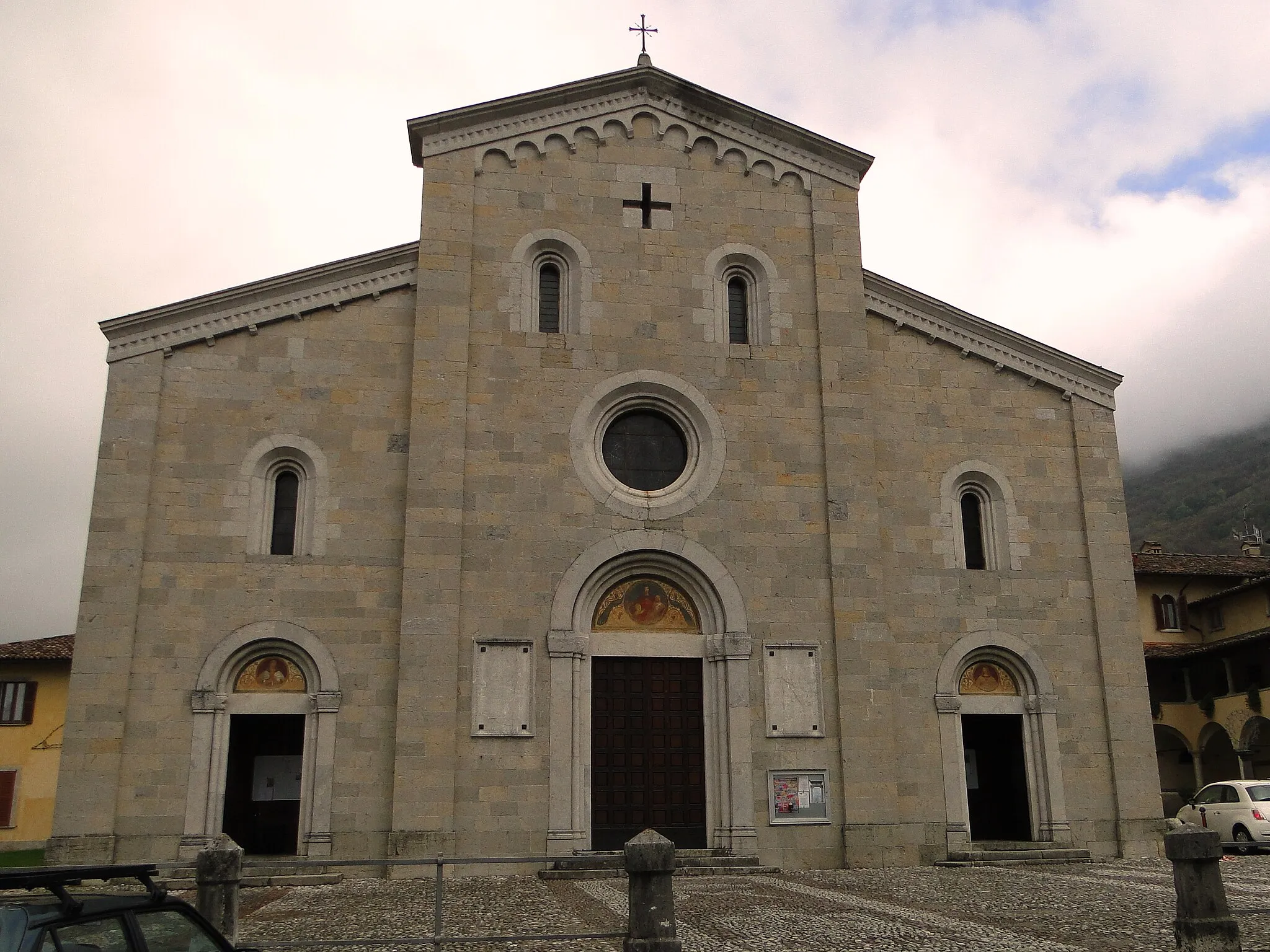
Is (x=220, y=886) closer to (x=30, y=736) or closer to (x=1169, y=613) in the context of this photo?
(x=30, y=736)

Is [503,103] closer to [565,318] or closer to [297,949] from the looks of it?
[565,318]

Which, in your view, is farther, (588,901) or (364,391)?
(364,391)

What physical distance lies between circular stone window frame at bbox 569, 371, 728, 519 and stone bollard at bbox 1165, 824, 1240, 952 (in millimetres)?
10650

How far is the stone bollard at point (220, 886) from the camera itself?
1091cm

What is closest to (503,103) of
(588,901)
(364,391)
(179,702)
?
(364,391)

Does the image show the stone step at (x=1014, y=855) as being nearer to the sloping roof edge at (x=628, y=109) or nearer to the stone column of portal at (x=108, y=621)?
the sloping roof edge at (x=628, y=109)

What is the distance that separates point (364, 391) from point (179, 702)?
6.01m

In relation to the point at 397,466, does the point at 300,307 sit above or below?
above

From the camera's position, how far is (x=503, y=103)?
2155 cm

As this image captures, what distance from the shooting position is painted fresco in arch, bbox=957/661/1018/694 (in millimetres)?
21062

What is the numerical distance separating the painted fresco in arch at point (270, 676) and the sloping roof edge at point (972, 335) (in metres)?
12.4

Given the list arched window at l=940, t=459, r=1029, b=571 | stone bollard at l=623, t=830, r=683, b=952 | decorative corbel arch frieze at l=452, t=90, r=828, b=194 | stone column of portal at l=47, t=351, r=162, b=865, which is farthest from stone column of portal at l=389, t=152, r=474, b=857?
arched window at l=940, t=459, r=1029, b=571

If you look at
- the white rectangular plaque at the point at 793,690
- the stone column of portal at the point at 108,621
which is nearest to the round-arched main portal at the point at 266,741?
the stone column of portal at the point at 108,621

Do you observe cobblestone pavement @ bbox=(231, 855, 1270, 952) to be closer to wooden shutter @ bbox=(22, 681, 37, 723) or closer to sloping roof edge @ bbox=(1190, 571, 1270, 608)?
sloping roof edge @ bbox=(1190, 571, 1270, 608)
